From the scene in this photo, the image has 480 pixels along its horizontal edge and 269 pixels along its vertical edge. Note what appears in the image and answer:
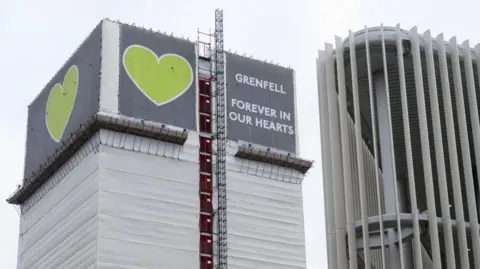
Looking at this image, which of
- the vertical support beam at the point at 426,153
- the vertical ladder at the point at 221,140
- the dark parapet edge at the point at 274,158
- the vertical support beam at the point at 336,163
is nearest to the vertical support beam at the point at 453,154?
the vertical support beam at the point at 426,153

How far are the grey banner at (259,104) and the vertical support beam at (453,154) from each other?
75.4m

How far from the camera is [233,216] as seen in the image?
153m

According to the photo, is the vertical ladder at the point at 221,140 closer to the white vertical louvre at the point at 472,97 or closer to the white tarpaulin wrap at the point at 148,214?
the white tarpaulin wrap at the point at 148,214

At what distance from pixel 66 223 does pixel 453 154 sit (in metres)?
77.6

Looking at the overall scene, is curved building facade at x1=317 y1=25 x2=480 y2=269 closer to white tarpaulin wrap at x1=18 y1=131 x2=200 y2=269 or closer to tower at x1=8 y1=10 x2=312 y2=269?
white tarpaulin wrap at x1=18 y1=131 x2=200 y2=269

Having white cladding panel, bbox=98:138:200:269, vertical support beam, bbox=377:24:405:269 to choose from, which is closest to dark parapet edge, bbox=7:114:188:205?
white cladding panel, bbox=98:138:200:269

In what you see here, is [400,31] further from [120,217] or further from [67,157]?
[67,157]

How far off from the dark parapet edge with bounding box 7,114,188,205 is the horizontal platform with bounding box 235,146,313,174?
475 inches

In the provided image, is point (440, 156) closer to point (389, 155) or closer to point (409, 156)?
point (409, 156)

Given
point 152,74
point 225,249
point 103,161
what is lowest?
point 225,249

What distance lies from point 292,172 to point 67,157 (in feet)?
119

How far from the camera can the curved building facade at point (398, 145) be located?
3196 inches

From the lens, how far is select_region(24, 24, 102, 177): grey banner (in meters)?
149

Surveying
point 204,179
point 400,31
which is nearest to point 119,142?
point 204,179
